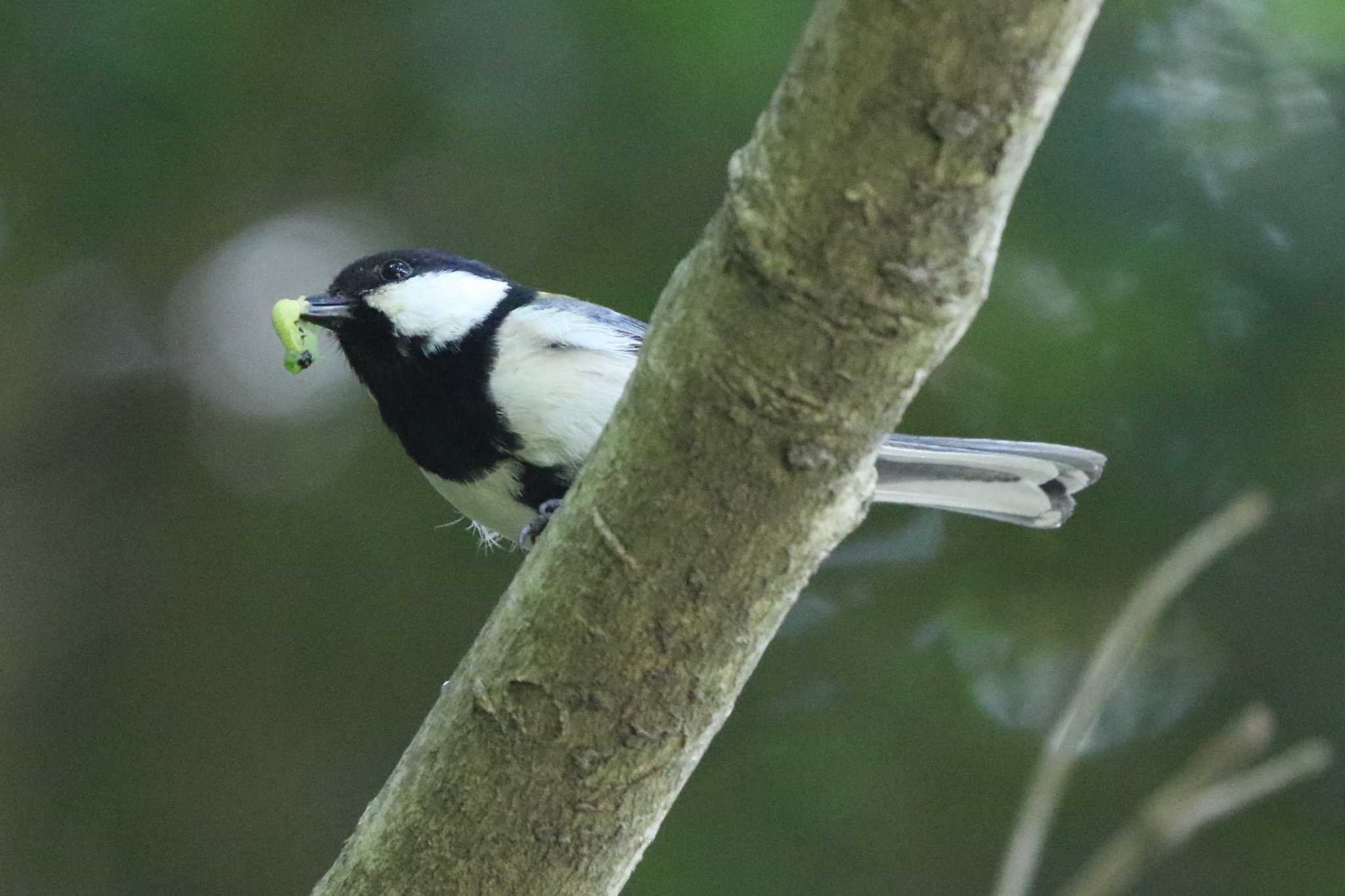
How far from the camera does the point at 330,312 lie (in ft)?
8.79

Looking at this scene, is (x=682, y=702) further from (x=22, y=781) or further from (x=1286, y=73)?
(x=22, y=781)

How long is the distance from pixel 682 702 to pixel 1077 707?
0.48 metres

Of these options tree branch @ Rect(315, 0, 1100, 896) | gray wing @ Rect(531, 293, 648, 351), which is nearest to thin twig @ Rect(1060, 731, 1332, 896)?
tree branch @ Rect(315, 0, 1100, 896)

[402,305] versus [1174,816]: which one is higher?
[1174,816]

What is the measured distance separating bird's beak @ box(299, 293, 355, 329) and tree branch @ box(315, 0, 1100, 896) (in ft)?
3.98

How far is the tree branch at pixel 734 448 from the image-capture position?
3.59 ft

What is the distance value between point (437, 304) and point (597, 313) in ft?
0.93

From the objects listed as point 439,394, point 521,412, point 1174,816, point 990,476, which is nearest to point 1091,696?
point 1174,816

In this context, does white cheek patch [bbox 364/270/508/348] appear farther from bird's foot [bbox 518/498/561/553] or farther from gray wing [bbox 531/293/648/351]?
bird's foot [bbox 518/498/561/553]

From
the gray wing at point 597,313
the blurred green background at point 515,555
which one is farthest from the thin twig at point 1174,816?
the blurred green background at point 515,555

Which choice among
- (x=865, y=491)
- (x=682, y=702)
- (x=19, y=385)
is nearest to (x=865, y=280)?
Result: (x=865, y=491)

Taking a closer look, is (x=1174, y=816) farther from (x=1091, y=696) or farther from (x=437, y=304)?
(x=437, y=304)

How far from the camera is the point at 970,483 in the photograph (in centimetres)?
247

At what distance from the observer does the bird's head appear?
2594 mm
